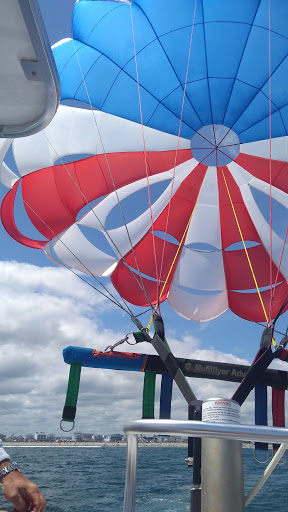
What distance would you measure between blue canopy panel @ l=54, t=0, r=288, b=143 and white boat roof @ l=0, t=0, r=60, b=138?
5.51 meters

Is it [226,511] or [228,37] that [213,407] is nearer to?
[226,511]

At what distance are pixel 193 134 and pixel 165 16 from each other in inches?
65.7

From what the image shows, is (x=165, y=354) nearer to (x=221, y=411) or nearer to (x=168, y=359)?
(x=168, y=359)

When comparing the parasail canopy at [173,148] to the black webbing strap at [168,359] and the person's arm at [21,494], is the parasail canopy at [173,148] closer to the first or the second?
the black webbing strap at [168,359]

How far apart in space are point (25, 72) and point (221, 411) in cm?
135

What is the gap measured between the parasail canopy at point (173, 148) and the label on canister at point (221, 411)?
4372 mm

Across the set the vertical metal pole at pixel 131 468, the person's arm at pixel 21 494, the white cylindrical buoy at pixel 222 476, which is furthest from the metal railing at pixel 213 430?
the person's arm at pixel 21 494

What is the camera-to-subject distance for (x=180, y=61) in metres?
6.62

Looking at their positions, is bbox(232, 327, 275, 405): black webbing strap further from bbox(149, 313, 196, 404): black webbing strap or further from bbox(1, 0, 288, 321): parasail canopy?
bbox(1, 0, 288, 321): parasail canopy

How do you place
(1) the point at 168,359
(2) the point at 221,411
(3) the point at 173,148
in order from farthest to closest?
(3) the point at 173,148, (1) the point at 168,359, (2) the point at 221,411

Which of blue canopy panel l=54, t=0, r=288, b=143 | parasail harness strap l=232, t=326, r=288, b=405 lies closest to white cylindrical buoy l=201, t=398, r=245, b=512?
parasail harness strap l=232, t=326, r=288, b=405

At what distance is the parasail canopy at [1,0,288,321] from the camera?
21.4ft

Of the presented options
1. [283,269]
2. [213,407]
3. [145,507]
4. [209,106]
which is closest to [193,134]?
[209,106]

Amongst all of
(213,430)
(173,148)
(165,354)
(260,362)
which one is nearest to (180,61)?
(173,148)
